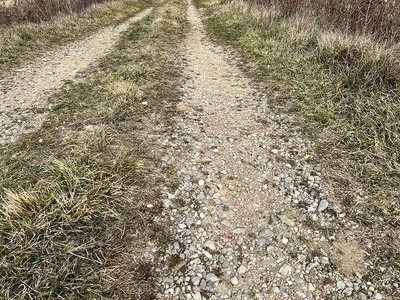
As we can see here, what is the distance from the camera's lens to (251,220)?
4621mm

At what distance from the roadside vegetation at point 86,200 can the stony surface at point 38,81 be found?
51 cm

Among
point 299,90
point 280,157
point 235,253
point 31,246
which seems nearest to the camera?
point 31,246

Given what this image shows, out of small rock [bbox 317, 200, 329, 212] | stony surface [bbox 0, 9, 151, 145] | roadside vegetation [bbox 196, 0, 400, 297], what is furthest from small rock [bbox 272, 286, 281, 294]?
stony surface [bbox 0, 9, 151, 145]

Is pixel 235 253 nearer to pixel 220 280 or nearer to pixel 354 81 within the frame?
pixel 220 280

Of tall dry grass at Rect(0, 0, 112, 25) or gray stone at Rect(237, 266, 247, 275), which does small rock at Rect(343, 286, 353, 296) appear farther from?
tall dry grass at Rect(0, 0, 112, 25)

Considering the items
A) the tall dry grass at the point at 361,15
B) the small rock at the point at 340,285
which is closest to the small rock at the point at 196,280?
the small rock at the point at 340,285

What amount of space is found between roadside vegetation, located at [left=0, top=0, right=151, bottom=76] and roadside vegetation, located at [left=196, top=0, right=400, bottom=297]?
10286 millimetres

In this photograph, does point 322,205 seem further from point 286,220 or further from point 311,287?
point 311,287

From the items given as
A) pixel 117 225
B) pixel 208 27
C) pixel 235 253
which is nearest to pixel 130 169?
pixel 117 225

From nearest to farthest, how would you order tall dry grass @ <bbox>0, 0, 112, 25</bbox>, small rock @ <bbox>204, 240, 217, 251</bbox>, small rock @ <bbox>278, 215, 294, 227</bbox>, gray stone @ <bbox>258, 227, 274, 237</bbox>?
1. small rock @ <bbox>204, 240, 217, 251</bbox>
2. gray stone @ <bbox>258, 227, 274, 237</bbox>
3. small rock @ <bbox>278, 215, 294, 227</bbox>
4. tall dry grass @ <bbox>0, 0, 112, 25</bbox>

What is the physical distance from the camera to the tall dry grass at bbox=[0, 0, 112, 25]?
55.2 ft

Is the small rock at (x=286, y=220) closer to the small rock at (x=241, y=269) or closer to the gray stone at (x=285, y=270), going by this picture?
the gray stone at (x=285, y=270)

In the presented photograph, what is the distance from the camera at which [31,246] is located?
142 inches

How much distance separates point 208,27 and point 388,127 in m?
16.1
